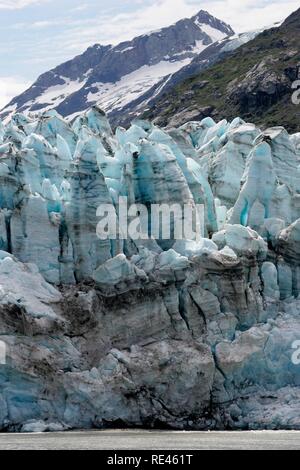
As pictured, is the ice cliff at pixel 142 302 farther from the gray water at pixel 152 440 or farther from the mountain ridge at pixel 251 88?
the mountain ridge at pixel 251 88

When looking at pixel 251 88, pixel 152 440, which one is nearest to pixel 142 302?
pixel 152 440

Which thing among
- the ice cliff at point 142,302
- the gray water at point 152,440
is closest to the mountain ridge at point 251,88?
the ice cliff at point 142,302

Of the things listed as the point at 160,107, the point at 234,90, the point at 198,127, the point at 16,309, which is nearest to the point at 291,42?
the point at 234,90

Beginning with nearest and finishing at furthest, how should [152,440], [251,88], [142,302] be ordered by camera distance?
[152,440] < [142,302] < [251,88]

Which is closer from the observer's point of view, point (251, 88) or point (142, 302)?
point (142, 302)

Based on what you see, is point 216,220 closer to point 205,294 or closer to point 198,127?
point 205,294

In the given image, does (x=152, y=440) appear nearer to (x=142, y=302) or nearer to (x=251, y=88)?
(x=142, y=302)

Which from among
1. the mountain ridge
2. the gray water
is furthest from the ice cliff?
the mountain ridge
